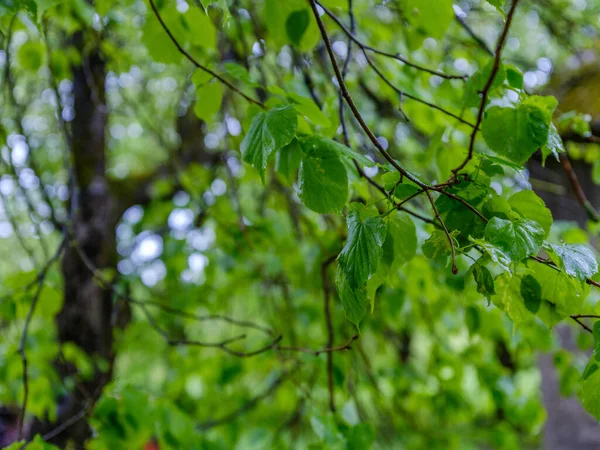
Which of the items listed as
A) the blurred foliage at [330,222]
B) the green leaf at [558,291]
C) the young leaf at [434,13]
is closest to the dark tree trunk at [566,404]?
the blurred foliage at [330,222]

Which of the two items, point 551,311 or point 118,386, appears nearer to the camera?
point 551,311

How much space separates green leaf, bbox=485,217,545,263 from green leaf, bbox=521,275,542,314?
83 millimetres

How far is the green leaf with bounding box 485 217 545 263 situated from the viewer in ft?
1.94

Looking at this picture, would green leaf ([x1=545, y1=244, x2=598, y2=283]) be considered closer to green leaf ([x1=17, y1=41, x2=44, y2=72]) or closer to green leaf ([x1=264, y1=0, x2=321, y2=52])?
green leaf ([x1=264, y1=0, x2=321, y2=52])

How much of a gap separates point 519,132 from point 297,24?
1.62 ft

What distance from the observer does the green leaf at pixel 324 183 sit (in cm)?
70

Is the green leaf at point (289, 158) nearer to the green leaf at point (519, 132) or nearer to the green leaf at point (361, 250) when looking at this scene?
the green leaf at point (361, 250)

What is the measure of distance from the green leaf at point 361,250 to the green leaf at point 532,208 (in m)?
0.22

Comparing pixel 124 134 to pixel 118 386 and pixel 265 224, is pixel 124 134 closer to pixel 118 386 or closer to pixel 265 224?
pixel 265 224

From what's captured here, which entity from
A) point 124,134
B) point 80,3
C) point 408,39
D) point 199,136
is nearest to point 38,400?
point 80,3

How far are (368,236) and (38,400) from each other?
138 cm

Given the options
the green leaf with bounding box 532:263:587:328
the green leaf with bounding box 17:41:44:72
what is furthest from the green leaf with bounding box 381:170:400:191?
the green leaf with bounding box 17:41:44:72

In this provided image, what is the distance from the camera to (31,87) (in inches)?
91.4

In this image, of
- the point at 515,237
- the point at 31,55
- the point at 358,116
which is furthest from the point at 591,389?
the point at 31,55
